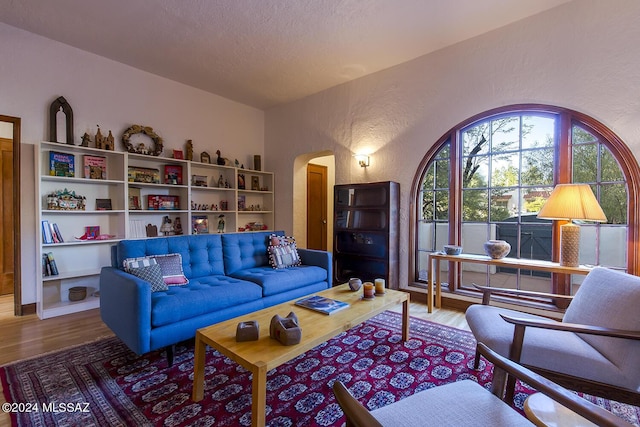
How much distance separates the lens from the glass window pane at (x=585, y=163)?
2795mm

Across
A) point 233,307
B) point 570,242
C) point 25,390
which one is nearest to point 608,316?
point 570,242

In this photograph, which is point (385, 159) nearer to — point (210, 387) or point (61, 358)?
point (210, 387)

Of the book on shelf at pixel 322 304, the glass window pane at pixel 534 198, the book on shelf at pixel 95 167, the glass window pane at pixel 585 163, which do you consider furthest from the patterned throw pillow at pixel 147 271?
the glass window pane at pixel 585 163

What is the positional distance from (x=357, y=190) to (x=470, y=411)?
3.21m

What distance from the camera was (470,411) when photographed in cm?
107

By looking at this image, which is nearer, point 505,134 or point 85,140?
point 505,134

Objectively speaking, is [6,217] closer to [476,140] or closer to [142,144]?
[142,144]

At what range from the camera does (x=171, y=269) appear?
8.75ft

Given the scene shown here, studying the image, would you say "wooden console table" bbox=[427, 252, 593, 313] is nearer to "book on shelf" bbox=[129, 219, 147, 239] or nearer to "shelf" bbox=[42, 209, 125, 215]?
"book on shelf" bbox=[129, 219, 147, 239]

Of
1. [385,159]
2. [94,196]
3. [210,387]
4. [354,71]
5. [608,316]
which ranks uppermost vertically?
[354,71]

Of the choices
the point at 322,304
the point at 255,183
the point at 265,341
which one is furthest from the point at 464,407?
the point at 255,183

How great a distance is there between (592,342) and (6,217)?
633 cm

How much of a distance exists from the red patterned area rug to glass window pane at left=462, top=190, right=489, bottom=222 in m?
1.49

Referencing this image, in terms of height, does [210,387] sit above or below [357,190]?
below
